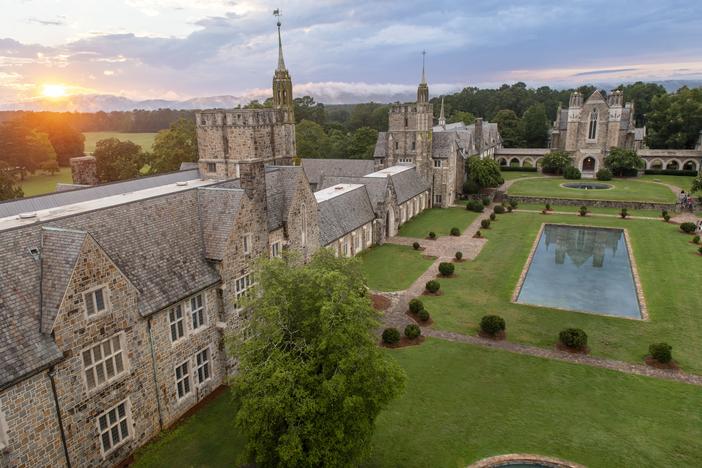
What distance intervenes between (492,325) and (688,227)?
127 feet

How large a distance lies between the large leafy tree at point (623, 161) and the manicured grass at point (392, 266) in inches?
2459

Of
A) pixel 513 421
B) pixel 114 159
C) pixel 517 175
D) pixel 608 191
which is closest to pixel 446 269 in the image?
pixel 513 421

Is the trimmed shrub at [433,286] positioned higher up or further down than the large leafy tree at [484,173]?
further down

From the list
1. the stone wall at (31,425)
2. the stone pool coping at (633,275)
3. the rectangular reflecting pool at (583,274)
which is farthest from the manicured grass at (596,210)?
the stone wall at (31,425)

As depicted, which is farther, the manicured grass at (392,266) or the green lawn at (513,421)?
the manicured grass at (392,266)

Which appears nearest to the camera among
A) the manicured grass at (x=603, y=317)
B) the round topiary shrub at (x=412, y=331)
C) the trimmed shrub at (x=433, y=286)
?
the manicured grass at (x=603, y=317)

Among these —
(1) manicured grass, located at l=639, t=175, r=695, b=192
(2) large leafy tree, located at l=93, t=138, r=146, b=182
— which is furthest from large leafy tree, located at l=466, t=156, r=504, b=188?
(2) large leafy tree, located at l=93, t=138, r=146, b=182

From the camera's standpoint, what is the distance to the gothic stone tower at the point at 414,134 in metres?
69.1

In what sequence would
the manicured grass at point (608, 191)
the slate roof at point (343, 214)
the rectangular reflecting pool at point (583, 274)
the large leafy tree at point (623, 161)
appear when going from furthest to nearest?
the large leafy tree at point (623, 161) → the manicured grass at point (608, 191) → the slate roof at point (343, 214) → the rectangular reflecting pool at point (583, 274)

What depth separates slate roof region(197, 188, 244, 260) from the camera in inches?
906

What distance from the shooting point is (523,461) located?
19.5 meters

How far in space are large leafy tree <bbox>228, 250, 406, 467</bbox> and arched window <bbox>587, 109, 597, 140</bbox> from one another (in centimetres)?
9560

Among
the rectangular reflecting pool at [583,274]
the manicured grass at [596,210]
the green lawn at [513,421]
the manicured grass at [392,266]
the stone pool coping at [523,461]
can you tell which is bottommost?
the stone pool coping at [523,461]

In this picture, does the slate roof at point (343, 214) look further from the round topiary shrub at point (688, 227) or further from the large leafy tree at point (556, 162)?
the large leafy tree at point (556, 162)
